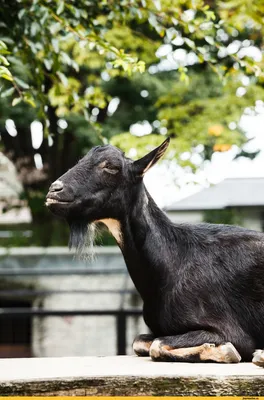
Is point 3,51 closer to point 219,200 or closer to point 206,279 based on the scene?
point 206,279

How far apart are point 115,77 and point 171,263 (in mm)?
9576

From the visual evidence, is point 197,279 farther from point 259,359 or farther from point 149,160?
point 149,160

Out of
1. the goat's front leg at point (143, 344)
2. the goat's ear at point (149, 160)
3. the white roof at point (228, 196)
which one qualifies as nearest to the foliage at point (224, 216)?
the white roof at point (228, 196)

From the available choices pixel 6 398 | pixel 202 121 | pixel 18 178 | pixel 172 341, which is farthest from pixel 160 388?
pixel 18 178

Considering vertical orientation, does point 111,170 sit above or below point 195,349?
above

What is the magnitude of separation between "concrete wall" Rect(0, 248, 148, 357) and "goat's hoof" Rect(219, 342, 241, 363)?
8.25 metres

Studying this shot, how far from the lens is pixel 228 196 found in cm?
1290

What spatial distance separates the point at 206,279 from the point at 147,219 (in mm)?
381

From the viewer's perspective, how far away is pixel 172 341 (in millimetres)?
2875

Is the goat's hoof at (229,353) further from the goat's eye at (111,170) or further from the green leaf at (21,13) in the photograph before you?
the green leaf at (21,13)

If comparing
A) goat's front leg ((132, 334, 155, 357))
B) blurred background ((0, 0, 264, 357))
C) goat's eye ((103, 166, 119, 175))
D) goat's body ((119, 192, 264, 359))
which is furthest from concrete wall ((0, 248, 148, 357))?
goat's eye ((103, 166, 119, 175))

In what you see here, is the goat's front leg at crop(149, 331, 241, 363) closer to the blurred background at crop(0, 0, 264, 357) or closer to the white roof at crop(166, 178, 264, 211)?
the blurred background at crop(0, 0, 264, 357)

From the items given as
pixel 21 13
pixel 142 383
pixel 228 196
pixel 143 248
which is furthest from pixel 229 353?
pixel 228 196

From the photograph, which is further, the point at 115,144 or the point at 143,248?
the point at 115,144
